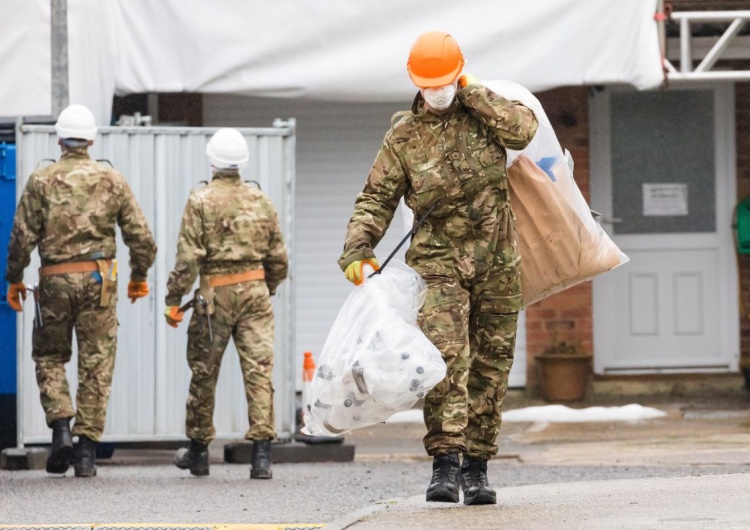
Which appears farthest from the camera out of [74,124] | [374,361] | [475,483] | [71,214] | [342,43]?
[342,43]

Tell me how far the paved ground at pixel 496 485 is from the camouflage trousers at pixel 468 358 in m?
0.30

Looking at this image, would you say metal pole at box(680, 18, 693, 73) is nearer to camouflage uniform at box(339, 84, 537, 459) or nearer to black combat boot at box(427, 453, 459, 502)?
camouflage uniform at box(339, 84, 537, 459)

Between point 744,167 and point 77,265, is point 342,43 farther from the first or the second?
point 77,265

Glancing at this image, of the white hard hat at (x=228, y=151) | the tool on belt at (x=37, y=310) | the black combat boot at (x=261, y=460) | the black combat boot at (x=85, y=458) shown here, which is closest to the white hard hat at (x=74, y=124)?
the white hard hat at (x=228, y=151)

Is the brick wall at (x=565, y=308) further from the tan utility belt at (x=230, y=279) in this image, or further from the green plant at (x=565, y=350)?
the tan utility belt at (x=230, y=279)

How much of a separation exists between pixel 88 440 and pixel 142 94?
4.33m

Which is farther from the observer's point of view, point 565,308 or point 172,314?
point 565,308

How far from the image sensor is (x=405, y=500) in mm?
6789

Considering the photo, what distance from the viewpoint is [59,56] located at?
32.6ft

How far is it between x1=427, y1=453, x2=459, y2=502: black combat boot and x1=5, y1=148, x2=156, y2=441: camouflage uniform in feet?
10.5

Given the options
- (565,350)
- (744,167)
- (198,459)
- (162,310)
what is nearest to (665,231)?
(744,167)

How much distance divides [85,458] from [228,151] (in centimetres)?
191

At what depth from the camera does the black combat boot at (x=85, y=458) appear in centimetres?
872

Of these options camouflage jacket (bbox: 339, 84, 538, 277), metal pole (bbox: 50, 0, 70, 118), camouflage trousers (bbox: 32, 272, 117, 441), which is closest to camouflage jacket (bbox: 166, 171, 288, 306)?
camouflage trousers (bbox: 32, 272, 117, 441)
